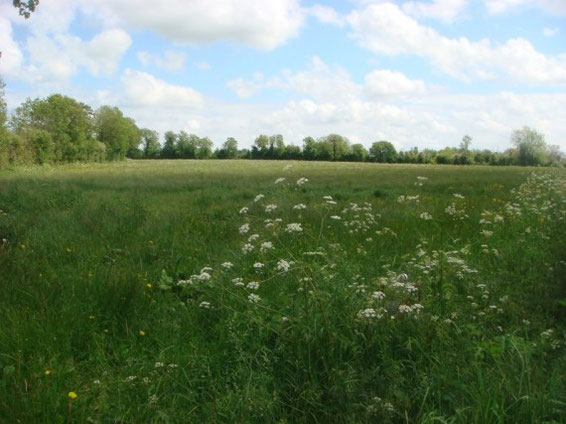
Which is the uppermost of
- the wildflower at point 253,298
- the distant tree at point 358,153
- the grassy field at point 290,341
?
the distant tree at point 358,153

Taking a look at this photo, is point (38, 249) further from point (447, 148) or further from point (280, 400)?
point (447, 148)

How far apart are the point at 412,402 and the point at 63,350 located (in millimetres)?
2869

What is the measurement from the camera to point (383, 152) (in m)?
88.1

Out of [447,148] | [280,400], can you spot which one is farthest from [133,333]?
[447,148]

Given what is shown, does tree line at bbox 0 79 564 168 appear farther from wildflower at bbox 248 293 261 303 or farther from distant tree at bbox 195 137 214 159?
wildflower at bbox 248 293 261 303

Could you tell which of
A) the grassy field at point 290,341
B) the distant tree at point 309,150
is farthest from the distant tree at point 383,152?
the grassy field at point 290,341

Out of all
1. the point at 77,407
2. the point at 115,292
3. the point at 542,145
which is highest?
the point at 542,145

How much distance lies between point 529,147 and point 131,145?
77.2 meters

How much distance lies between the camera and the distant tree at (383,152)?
8388cm

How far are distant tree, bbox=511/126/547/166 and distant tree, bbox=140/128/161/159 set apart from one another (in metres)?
77.1

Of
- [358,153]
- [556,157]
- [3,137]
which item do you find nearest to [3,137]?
[3,137]

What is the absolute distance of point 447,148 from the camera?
8431 centimetres

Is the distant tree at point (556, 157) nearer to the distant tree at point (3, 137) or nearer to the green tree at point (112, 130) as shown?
the distant tree at point (3, 137)

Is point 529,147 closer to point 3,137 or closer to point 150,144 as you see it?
point 3,137
